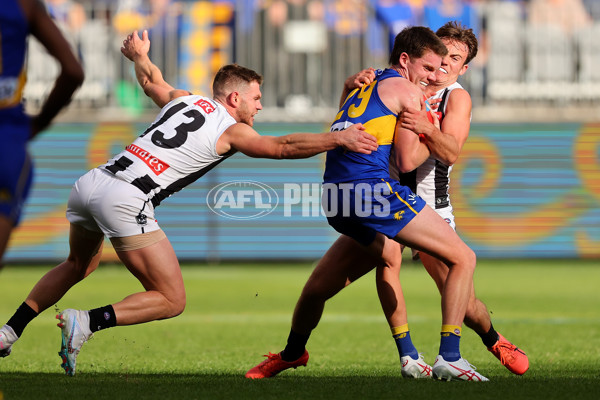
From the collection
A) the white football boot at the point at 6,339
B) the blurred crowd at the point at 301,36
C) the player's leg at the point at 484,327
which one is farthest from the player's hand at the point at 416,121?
the blurred crowd at the point at 301,36

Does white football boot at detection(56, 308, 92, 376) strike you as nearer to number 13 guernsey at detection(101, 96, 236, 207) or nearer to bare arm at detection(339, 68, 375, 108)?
number 13 guernsey at detection(101, 96, 236, 207)

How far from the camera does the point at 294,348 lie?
254 inches

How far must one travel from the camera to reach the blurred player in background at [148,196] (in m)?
5.84

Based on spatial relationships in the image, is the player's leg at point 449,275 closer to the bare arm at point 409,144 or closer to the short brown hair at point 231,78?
the bare arm at point 409,144

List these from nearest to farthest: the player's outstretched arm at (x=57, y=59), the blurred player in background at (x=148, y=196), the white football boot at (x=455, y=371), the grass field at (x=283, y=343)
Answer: the player's outstretched arm at (x=57, y=59) < the grass field at (x=283, y=343) < the white football boot at (x=455, y=371) < the blurred player in background at (x=148, y=196)

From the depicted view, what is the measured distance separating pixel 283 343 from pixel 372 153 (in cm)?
307

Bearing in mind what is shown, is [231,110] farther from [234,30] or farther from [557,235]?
[557,235]

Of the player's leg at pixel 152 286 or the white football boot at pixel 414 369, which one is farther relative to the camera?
the white football boot at pixel 414 369

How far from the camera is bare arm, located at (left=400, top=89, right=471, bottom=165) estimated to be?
19.4 ft

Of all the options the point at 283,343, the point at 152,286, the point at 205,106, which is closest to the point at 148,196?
the point at 152,286

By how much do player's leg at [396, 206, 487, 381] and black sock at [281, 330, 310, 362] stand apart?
41.0 inches

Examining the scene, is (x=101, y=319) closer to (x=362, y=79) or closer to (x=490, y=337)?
(x=362, y=79)

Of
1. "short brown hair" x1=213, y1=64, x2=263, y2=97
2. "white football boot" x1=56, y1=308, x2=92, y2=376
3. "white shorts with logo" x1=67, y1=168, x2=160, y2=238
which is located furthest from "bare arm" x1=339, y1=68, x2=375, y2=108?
"white football boot" x1=56, y1=308, x2=92, y2=376

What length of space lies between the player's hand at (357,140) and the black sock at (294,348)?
1.42 m
